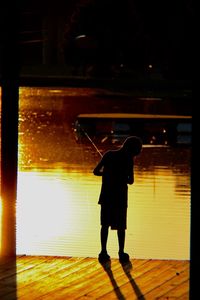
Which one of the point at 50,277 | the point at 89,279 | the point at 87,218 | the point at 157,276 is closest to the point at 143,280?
the point at 157,276

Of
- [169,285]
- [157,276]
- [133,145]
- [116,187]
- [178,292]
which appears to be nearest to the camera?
[178,292]

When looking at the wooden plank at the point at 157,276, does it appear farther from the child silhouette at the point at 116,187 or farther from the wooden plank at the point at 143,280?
the child silhouette at the point at 116,187

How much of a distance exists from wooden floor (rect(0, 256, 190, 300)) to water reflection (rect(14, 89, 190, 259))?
153 cm

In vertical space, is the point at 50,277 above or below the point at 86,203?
below

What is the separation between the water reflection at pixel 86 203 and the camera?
448 inches

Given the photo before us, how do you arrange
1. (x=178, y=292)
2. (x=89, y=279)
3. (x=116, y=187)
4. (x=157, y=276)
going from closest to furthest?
(x=178, y=292), (x=89, y=279), (x=157, y=276), (x=116, y=187)

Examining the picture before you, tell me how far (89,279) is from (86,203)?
224 inches

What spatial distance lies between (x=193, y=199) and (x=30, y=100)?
1460 inches

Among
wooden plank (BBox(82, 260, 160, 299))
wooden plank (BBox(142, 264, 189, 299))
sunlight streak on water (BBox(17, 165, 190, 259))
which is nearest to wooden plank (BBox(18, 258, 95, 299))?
wooden plank (BBox(82, 260, 160, 299))

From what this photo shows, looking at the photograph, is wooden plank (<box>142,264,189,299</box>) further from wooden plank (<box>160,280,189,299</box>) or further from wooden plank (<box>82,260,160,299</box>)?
wooden plank (<box>82,260,160,299</box>)

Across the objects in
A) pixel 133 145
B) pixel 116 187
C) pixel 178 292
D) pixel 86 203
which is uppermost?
pixel 133 145

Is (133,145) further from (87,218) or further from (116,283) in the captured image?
(87,218)

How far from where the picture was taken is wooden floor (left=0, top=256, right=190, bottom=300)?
7.83 metres

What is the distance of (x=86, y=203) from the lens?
46.2 feet
